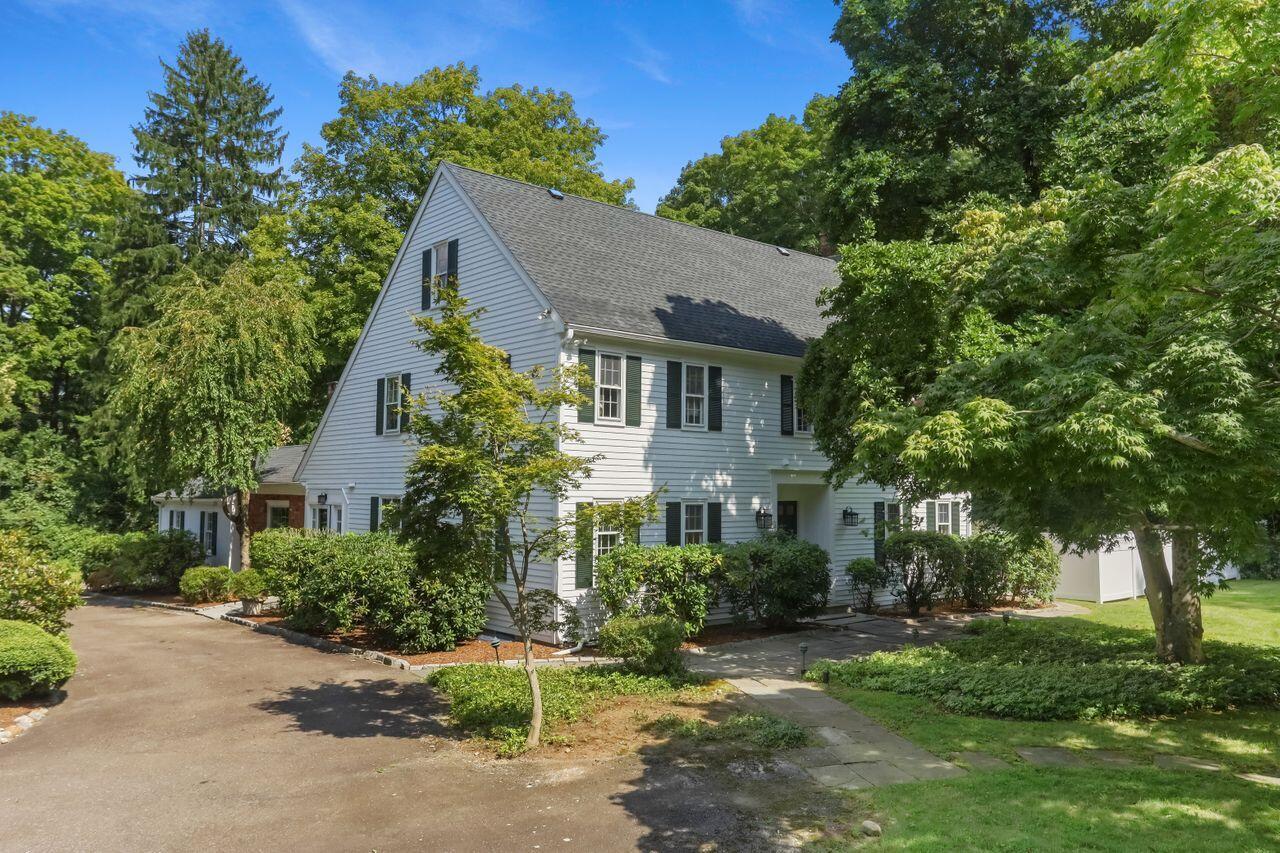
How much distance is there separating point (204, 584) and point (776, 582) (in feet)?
52.2

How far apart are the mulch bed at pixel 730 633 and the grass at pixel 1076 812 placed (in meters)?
8.05

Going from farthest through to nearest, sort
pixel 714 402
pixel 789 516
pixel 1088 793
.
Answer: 1. pixel 789 516
2. pixel 714 402
3. pixel 1088 793

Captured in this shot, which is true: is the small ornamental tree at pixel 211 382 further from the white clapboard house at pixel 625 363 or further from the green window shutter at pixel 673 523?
the green window shutter at pixel 673 523

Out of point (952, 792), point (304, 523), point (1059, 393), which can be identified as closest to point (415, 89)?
point (304, 523)

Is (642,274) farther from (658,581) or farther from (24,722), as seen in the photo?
(24,722)

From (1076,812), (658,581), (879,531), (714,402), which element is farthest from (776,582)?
(1076,812)

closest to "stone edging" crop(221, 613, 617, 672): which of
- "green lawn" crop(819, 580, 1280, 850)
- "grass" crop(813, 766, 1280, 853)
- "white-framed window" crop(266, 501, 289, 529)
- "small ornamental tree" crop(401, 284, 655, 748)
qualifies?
"small ornamental tree" crop(401, 284, 655, 748)

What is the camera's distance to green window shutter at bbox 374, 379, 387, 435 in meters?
20.6

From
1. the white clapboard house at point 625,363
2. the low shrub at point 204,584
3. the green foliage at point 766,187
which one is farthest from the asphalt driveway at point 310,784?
the green foliage at point 766,187

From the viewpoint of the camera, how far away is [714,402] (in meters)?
18.1

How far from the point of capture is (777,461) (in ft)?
62.6

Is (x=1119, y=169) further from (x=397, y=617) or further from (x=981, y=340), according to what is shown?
(x=397, y=617)

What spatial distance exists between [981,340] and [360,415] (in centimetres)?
1620

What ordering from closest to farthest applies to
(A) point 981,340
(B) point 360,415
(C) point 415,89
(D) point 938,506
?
(A) point 981,340 → (B) point 360,415 → (D) point 938,506 → (C) point 415,89
